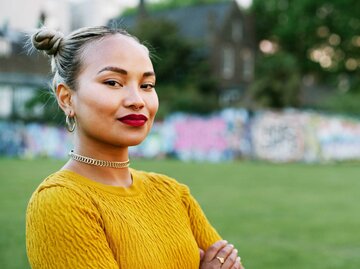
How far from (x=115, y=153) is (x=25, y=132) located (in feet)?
88.3

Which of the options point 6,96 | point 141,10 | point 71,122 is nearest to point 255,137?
point 6,96

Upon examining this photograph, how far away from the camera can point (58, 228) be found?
5.52ft

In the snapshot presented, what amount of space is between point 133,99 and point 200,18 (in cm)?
3888

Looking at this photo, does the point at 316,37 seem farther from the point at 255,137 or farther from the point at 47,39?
the point at 47,39

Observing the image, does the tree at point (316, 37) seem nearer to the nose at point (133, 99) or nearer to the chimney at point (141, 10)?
the chimney at point (141, 10)

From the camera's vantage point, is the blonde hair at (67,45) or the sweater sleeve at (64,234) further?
the blonde hair at (67,45)

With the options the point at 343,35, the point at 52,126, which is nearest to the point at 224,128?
the point at 52,126

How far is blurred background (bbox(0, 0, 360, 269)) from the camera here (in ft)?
26.3

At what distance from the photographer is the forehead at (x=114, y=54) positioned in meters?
1.85

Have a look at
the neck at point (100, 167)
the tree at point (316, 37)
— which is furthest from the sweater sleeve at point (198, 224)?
the tree at point (316, 37)

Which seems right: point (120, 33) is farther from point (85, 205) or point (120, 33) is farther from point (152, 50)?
point (85, 205)

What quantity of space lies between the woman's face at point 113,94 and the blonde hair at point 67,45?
2cm

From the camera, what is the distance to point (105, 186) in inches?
72.9

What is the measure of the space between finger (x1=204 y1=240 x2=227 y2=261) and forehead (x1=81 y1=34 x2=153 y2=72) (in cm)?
60
